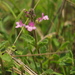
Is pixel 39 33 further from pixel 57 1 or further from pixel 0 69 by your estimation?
pixel 0 69

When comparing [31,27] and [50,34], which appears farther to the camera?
[50,34]

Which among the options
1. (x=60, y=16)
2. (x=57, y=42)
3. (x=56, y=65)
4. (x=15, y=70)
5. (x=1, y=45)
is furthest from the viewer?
(x=60, y=16)

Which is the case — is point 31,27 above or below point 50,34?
above

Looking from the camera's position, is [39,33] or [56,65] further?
[39,33]

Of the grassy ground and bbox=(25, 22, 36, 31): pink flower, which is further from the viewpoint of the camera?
the grassy ground

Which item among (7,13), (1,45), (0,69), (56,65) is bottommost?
(56,65)

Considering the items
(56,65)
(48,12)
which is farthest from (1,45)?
(48,12)

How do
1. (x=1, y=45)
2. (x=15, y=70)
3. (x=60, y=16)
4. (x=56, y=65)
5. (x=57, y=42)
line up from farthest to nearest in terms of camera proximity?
(x=60, y=16) < (x=57, y=42) < (x=56, y=65) < (x=15, y=70) < (x=1, y=45)

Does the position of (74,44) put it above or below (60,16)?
below

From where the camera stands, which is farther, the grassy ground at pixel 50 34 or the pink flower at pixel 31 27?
the grassy ground at pixel 50 34

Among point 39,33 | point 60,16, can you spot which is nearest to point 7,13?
point 39,33
